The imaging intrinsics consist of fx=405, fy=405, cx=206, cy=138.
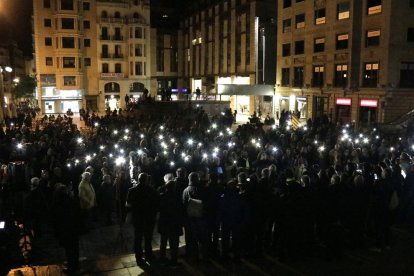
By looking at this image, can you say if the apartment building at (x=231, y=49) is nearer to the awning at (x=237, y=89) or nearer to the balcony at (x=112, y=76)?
the awning at (x=237, y=89)

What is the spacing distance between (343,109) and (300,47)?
9664 mm

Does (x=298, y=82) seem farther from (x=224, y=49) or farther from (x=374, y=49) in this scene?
(x=224, y=49)

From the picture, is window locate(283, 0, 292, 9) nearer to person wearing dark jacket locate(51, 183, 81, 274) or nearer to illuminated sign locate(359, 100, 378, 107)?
illuminated sign locate(359, 100, 378, 107)

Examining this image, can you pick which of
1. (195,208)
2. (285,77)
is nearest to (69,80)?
(285,77)

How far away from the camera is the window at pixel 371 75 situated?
35.9 meters

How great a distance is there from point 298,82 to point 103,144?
3245 cm

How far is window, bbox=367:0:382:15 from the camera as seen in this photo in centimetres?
3531

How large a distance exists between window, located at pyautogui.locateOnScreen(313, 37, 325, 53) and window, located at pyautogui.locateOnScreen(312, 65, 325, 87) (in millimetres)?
1739

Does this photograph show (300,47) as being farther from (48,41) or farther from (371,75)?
(48,41)

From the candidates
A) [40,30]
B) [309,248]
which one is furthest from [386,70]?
[40,30]

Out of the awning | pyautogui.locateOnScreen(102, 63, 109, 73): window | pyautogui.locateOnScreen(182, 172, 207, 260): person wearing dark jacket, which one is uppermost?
pyautogui.locateOnScreen(102, 63, 109, 73): window

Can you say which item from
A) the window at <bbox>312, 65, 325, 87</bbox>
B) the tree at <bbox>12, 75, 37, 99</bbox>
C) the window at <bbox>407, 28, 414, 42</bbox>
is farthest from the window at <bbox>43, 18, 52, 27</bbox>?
the window at <bbox>407, 28, 414, 42</bbox>

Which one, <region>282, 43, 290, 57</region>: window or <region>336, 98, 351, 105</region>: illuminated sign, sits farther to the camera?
<region>282, 43, 290, 57</region>: window

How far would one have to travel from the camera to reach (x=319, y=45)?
4228 centimetres
